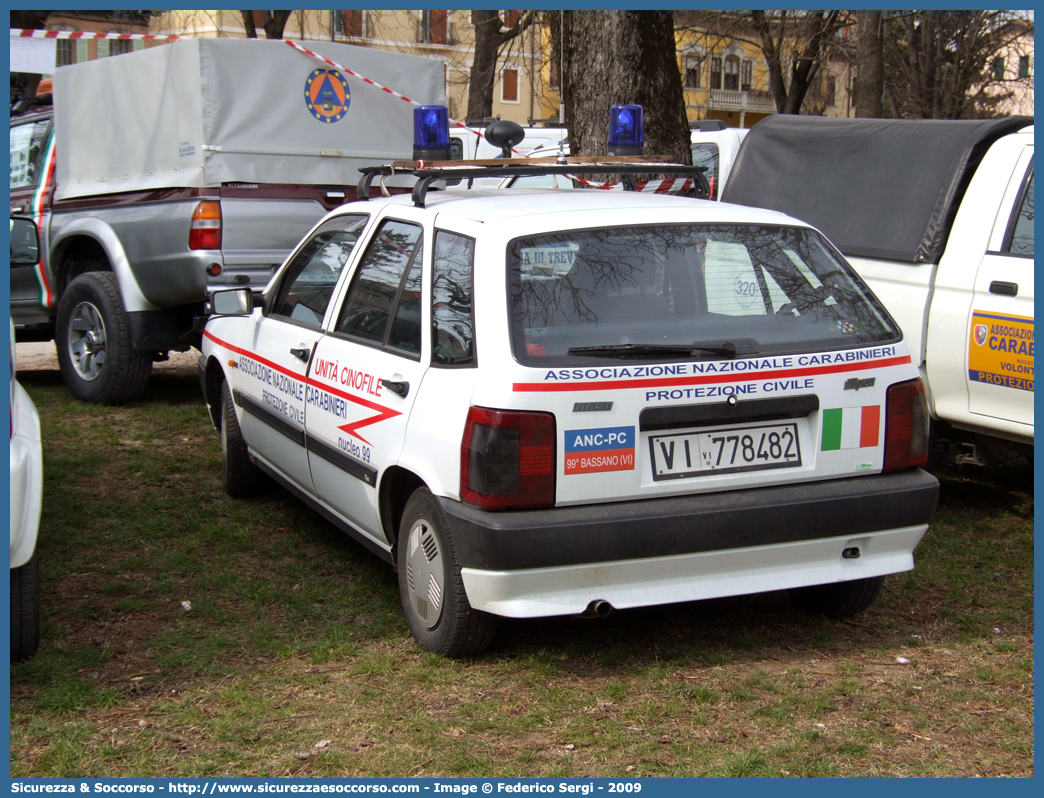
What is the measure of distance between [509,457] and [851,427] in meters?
1.22

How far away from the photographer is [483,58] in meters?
21.8

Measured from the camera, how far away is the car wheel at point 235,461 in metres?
5.82

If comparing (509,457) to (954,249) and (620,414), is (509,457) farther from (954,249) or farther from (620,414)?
(954,249)

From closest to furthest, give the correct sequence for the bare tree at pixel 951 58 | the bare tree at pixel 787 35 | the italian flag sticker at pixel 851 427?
the italian flag sticker at pixel 851 427, the bare tree at pixel 787 35, the bare tree at pixel 951 58

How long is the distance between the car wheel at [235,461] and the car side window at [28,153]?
4215mm

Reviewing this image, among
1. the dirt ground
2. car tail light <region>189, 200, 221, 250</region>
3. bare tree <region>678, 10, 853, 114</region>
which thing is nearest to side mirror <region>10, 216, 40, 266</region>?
car tail light <region>189, 200, 221, 250</region>

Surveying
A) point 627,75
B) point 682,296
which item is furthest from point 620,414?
point 627,75

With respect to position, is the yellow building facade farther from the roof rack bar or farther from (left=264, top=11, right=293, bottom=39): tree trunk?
the roof rack bar

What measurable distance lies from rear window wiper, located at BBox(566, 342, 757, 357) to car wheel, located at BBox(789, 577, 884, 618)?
3.43ft

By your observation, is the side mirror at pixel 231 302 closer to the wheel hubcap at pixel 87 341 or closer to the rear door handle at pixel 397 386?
the rear door handle at pixel 397 386

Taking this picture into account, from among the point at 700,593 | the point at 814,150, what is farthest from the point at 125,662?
the point at 814,150

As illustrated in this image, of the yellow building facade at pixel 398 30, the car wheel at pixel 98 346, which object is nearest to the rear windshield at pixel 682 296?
the car wheel at pixel 98 346

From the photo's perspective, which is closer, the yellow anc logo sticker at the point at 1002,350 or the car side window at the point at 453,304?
the car side window at the point at 453,304

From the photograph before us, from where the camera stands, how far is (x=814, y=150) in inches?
257
